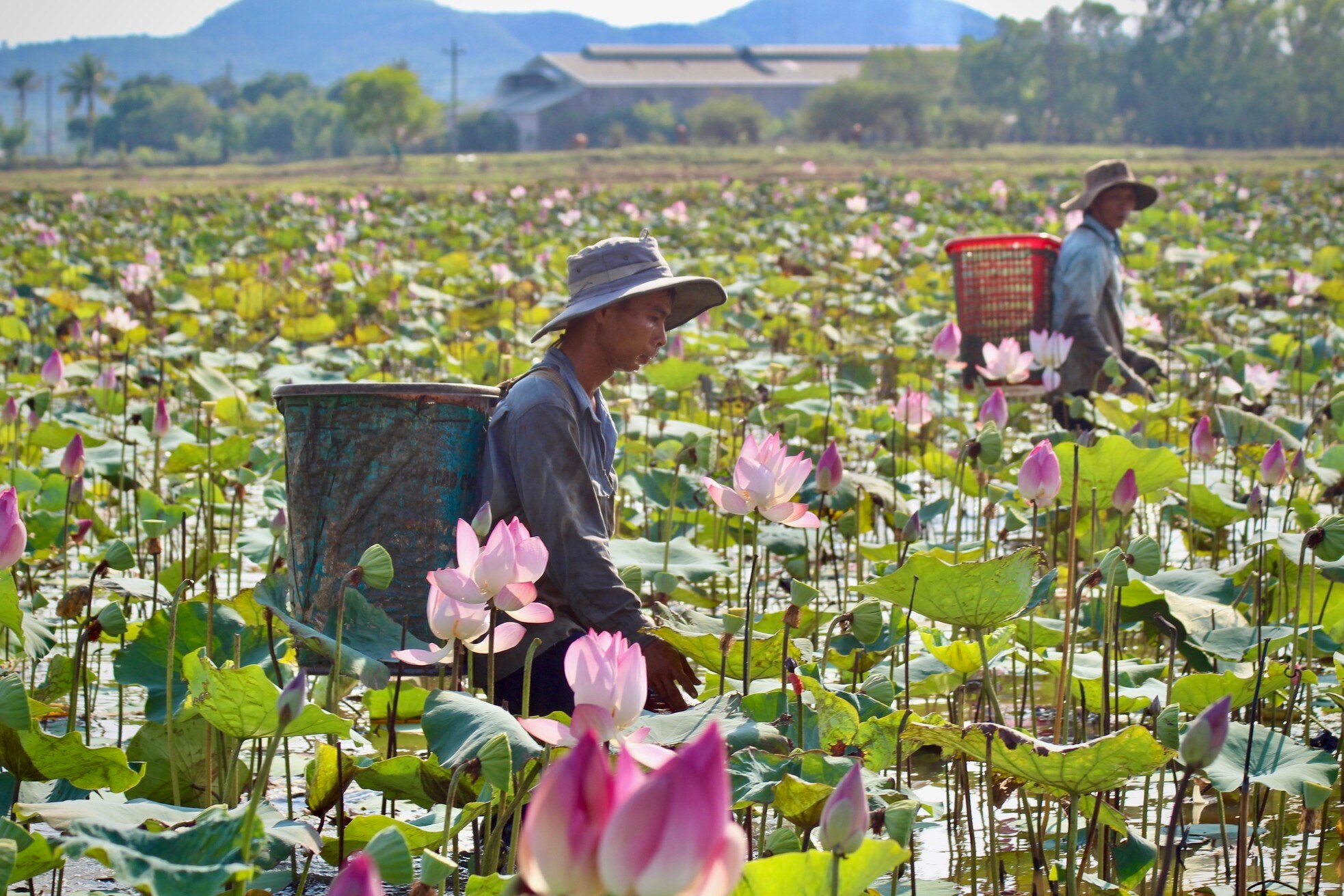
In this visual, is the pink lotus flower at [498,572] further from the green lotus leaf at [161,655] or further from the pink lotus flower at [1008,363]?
the pink lotus flower at [1008,363]

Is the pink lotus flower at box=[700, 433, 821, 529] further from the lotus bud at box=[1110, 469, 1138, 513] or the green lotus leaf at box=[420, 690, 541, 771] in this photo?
the lotus bud at box=[1110, 469, 1138, 513]

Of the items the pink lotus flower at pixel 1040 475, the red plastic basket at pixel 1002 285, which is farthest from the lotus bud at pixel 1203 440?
the red plastic basket at pixel 1002 285

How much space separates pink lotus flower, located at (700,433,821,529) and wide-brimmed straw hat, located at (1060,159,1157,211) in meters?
3.53

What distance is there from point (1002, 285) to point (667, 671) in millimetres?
3646

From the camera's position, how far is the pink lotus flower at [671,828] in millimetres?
786

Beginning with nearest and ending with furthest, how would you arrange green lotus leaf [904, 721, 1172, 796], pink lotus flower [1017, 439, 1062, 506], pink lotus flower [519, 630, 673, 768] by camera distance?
1. pink lotus flower [519, 630, 673, 768]
2. green lotus leaf [904, 721, 1172, 796]
3. pink lotus flower [1017, 439, 1062, 506]

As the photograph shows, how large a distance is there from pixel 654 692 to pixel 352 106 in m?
65.0

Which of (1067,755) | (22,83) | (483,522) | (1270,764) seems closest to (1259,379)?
(1270,764)

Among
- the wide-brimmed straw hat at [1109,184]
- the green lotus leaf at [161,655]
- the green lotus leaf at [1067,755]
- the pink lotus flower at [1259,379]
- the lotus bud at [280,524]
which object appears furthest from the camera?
the wide-brimmed straw hat at [1109,184]

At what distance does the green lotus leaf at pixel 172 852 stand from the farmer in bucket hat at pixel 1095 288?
405 cm

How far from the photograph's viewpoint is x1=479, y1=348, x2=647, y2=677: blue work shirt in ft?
7.61

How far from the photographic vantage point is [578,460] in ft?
7.83

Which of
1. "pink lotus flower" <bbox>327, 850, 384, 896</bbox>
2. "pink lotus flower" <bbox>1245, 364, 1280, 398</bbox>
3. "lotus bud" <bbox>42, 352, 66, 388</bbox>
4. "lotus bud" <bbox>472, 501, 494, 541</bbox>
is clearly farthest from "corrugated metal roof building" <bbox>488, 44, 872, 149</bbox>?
"pink lotus flower" <bbox>327, 850, 384, 896</bbox>

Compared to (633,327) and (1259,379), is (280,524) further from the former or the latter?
(1259,379)
